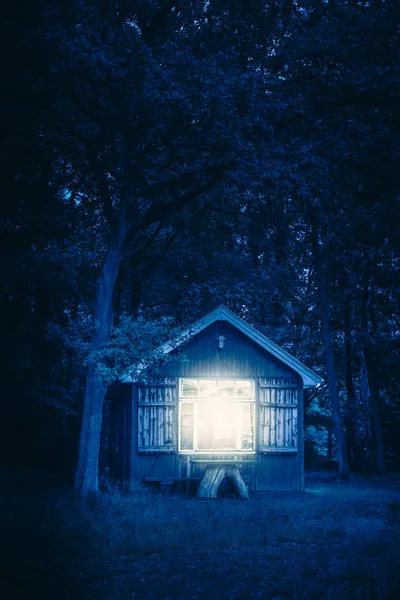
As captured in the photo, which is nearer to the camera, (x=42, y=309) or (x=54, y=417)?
(x=42, y=309)

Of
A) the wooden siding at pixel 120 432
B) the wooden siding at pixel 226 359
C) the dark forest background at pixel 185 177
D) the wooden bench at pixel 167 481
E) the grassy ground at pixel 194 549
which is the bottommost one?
the grassy ground at pixel 194 549

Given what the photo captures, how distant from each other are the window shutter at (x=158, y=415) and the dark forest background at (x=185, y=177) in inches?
71.2

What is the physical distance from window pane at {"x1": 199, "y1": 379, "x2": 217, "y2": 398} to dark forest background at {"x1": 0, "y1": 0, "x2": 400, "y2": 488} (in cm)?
198

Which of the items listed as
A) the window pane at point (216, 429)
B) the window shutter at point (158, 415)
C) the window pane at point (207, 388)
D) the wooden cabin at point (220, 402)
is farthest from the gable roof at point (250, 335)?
the window pane at point (216, 429)

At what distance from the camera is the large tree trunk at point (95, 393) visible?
59.6ft

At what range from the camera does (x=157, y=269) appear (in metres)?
28.6

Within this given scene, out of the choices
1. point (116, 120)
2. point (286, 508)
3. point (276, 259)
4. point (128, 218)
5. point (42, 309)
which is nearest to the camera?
point (286, 508)

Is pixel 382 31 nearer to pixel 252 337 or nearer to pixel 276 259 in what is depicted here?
pixel 252 337

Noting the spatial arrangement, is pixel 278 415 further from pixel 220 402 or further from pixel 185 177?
pixel 185 177

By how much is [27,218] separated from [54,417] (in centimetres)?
929

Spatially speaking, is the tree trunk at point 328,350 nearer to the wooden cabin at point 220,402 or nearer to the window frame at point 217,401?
the wooden cabin at point 220,402

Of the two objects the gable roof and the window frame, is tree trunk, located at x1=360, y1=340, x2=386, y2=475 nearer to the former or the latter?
the gable roof

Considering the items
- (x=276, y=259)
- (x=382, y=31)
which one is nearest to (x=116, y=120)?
(x=382, y=31)

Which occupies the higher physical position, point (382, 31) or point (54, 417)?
point (382, 31)
